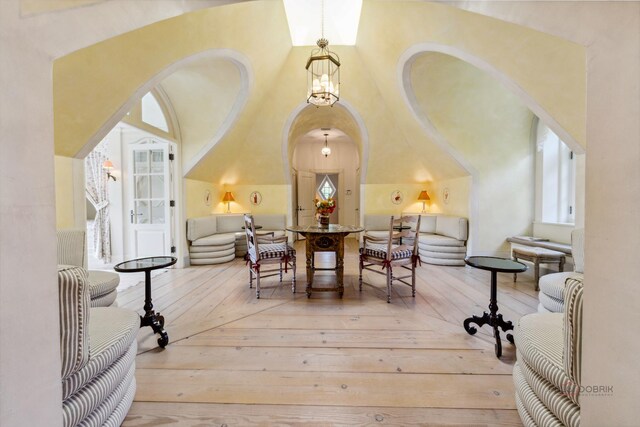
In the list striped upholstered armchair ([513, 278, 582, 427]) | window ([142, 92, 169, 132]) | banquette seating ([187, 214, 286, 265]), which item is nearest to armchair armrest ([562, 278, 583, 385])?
Result: striped upholstered armchair ([513, 278, 582, 427])

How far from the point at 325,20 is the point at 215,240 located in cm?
444

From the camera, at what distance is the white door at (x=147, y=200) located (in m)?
4.90

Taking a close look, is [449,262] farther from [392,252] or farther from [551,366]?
[551,366]

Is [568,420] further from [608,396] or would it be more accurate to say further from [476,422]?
[476,422]

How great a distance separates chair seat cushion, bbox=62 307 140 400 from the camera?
1.19m

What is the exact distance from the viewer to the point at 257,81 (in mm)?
4582

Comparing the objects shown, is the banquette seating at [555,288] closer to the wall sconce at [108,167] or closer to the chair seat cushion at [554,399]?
the chair seat cushion at [554,399]

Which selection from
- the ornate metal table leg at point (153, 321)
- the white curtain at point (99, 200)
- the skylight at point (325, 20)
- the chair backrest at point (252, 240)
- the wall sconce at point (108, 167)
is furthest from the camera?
the white curtain at point (99, 200)

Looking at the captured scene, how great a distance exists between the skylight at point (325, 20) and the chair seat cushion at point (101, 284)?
14.7 feet

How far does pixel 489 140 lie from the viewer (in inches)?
187

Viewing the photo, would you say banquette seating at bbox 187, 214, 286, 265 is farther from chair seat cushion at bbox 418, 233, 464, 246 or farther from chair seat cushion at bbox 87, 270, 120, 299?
chair seat cushion at bbox 418, 233, 464, 246

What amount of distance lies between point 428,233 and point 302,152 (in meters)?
5.23

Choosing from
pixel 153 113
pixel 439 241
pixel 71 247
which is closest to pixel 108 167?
pixel 153 113

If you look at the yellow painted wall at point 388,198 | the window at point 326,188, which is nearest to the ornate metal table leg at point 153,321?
the yellow painted wall at point 388,198
